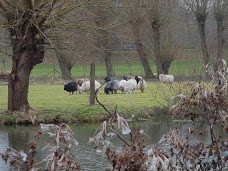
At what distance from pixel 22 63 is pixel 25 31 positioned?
1114 mm

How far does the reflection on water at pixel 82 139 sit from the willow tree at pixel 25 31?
1763 millimetres

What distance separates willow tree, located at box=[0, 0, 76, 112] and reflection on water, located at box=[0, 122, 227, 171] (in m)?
1.76

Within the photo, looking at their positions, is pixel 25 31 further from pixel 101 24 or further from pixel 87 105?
pixel 101 24

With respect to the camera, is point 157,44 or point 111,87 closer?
point 111,87

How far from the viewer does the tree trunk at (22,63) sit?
18648 millimetres

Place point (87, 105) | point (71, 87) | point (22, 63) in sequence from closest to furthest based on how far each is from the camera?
point (22, 63), point (87, 105), point (71, 87)

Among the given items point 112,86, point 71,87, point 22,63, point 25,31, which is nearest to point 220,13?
point 112,86

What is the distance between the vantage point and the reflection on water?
1107 centimetres

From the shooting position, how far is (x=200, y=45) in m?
43.5

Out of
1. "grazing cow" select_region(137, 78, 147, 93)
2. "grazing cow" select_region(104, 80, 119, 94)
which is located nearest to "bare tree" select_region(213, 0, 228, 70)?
"grazing cow" select_region(137, 78, 147, 93)

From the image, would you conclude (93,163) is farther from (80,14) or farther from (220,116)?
(80,14)

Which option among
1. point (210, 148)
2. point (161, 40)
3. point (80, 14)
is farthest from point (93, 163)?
point (161, 40)

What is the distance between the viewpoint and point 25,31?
18500mm

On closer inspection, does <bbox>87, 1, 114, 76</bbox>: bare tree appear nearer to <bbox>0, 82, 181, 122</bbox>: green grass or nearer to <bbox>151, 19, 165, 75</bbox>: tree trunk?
<bbox>0, 82, 181, 122</bbox>: green grass
